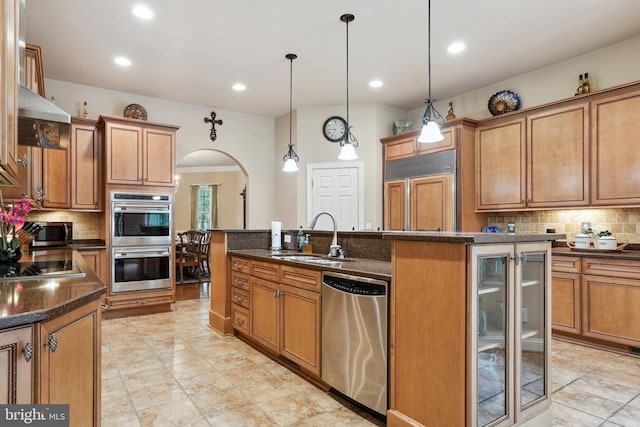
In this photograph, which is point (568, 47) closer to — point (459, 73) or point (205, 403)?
point (459, 73)

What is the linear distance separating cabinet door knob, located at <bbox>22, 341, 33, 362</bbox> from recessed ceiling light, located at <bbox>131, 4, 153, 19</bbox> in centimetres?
309

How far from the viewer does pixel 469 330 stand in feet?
5.59

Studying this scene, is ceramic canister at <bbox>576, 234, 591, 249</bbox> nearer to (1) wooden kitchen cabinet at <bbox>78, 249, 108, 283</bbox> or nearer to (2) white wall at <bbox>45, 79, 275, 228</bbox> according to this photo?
(2) white wall at <bbox>45, 79, 275, 228</bbox>

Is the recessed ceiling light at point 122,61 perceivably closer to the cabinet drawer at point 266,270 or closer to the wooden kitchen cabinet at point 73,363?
the cabinet drawer at point 266,270

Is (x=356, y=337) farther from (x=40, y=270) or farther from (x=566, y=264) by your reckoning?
(x=566, y=264)

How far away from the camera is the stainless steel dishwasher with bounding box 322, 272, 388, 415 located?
83.8 inches

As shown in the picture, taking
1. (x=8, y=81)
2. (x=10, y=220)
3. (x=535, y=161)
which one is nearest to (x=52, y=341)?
(x=8, y=81)

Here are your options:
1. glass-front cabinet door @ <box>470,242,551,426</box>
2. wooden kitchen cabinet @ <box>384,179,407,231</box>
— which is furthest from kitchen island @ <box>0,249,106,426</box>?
wooden kitchen cabinet @ <box>384,179,407,231</box>

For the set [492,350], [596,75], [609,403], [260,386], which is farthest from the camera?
[596,75]

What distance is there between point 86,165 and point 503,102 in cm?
529

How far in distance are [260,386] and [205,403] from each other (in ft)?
1.34

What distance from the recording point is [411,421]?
1929 millimetres

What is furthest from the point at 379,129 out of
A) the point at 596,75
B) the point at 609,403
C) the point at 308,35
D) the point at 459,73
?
the point at 609,403

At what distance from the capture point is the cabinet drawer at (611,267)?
3254 millimetres
